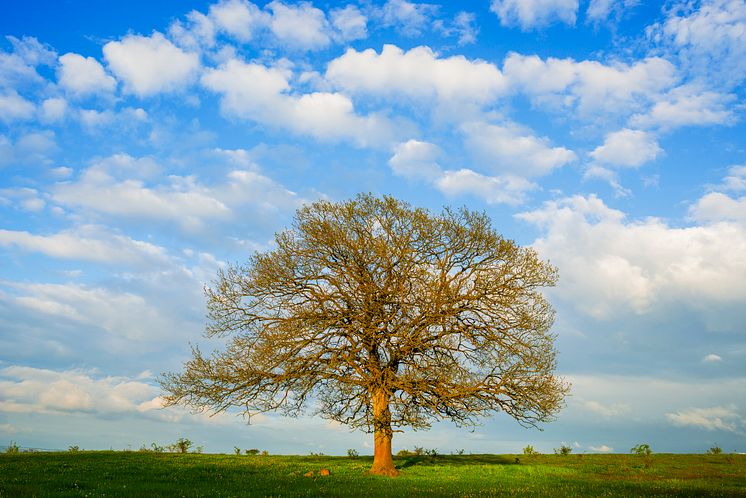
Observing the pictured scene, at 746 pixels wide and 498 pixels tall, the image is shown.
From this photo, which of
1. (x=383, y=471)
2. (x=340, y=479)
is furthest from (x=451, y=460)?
(x=340, y=479)

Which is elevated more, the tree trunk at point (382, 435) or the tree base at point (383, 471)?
the tree trunk at point (382, 435)

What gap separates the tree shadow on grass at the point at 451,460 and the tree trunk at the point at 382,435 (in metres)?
4.57

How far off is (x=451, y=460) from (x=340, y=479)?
16.2 m

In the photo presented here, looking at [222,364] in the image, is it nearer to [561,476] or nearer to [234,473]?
[234,473]

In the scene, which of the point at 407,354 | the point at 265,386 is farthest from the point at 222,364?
the point at 407,354

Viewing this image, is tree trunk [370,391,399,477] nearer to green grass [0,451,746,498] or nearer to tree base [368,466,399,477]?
tree base [368,466,399,477]

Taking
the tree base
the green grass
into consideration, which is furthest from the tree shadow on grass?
the tree base

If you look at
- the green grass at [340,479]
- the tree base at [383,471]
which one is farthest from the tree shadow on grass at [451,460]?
the tree base at [383,471]

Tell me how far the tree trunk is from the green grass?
1052mm

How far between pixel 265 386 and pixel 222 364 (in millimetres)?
2533

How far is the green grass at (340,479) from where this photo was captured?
20562 mm

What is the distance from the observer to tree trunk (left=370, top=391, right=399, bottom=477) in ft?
93.8

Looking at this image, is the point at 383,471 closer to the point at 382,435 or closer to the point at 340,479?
the point at 382,435

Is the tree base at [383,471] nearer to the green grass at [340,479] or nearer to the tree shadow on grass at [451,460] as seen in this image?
the green grass at [340,479]
